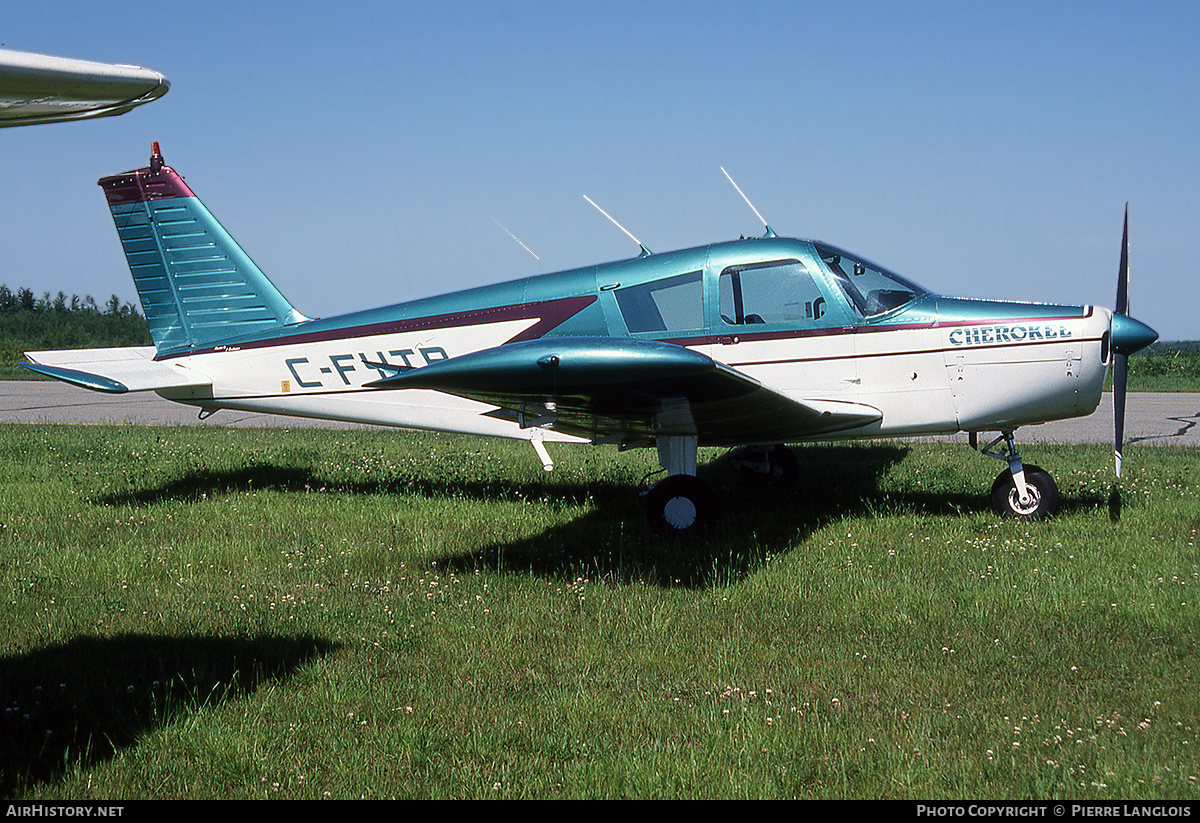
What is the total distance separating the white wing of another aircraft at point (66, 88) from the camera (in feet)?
8.30

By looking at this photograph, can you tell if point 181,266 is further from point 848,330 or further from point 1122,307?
point 1122,307

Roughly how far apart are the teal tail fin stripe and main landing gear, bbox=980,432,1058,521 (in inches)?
263

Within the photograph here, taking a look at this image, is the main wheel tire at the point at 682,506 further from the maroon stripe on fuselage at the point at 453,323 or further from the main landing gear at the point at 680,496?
the maroon stripe on fuselage at the point at 453,323

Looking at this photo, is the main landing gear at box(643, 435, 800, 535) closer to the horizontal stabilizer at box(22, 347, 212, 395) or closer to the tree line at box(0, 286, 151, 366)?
the horizontal stabilizer at box(22, 347, 212, 395)

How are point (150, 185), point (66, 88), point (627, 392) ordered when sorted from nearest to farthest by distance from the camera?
point (66, 88) → point (627, 392) → point (150, 185)

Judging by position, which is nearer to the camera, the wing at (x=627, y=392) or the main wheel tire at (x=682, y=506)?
the wing at (x=627, y=392)

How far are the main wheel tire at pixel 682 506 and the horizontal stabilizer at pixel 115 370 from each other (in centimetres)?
474

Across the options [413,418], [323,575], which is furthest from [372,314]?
[323,575]

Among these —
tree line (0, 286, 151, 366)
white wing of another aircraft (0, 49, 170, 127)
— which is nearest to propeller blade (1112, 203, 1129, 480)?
white wing of another aircraft (0, 49, 170, 127)

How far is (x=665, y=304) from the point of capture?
719 cm

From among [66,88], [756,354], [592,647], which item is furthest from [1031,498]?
[66,88]

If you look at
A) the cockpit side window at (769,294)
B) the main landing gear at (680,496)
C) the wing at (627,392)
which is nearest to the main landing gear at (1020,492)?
the wing at (627,392)

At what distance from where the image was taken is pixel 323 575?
5820 millimetres

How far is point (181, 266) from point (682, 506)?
5.74 meters
